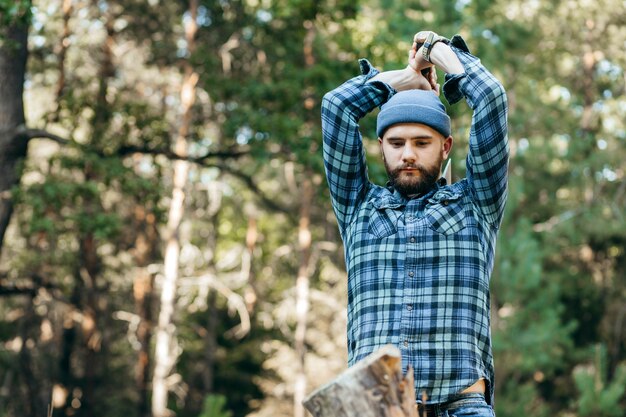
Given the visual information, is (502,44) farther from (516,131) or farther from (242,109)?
(242,109)

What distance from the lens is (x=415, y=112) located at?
305cm

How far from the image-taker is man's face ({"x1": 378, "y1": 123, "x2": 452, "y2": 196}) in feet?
10.0

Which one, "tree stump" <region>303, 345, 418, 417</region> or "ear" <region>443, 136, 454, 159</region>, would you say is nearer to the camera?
"tree stump" <region>303, 345, 418, 417</region>

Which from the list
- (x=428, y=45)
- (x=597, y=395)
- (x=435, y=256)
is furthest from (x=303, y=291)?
(x=435, y=256)

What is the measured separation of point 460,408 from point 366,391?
0.50 metres

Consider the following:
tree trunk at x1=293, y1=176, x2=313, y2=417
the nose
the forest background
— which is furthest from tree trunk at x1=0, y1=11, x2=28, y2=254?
tree trunk at x1=293, y1=176, x2=313, y2=417

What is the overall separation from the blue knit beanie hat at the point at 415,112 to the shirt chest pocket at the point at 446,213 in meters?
0.23

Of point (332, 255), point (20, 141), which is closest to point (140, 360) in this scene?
point (332, 255)

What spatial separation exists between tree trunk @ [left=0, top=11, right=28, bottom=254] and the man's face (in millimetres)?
8744

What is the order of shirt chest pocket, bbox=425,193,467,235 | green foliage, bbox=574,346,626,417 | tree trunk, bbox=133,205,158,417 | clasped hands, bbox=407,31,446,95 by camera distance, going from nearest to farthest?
1. shirt chest pocket, bbox=425,193,467,235
2. clasped hands, bbox=407,31,446,95
3. green foliage, bbox=574,346,626,417
4. tree trunk, bbox=133,205,158,417

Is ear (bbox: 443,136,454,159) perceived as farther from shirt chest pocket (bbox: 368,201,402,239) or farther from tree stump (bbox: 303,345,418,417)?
tree stump (bbox: 303,345,418,417)

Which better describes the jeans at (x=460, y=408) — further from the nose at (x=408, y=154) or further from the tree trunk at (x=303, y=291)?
the tree trunk at (x=303, y=291)

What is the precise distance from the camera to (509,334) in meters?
18.0

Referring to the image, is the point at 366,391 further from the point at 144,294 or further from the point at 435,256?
the point at 144,294
